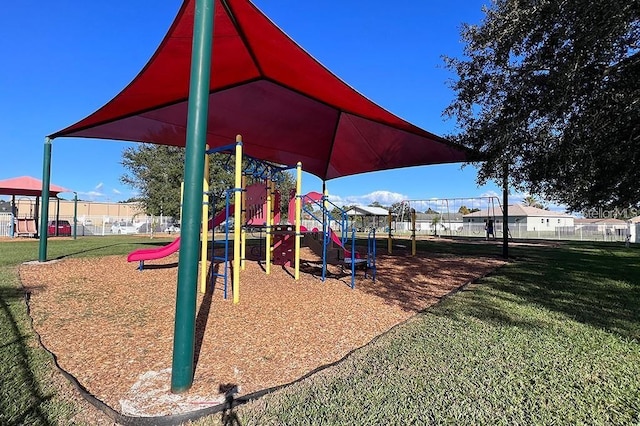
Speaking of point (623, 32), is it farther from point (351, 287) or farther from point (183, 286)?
point (183, 286)

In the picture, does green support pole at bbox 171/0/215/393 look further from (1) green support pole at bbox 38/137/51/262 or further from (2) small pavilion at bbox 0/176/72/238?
(2) small pavilion at bbox 0/176/72/238

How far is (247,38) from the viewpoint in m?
5.87

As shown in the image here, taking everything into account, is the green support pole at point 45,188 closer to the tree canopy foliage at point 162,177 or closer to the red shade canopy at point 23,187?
the red shade canopy at point 23,187

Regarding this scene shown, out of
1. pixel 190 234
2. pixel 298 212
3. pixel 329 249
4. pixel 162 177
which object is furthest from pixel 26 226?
pixel 190 234

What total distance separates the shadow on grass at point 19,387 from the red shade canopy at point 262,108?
4.30 m

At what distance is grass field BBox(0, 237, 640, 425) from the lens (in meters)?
2.57

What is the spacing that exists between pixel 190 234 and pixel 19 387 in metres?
1.81

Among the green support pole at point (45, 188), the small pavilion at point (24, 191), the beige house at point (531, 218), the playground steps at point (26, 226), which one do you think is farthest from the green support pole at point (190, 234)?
the beige house at point (531, 218)

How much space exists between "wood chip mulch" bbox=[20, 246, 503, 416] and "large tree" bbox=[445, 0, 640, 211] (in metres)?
3.16

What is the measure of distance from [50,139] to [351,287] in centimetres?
846

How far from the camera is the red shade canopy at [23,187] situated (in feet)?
67.1

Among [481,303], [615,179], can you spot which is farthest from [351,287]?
[615,179]

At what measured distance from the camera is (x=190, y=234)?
2854mm

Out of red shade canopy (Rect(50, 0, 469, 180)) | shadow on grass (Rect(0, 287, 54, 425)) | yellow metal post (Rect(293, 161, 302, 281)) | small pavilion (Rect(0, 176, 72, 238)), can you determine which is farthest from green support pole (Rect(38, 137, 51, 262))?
small pavilion (Rect(0, 176, 72, 238))
